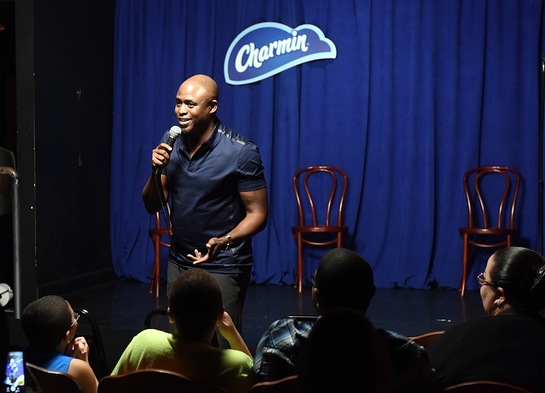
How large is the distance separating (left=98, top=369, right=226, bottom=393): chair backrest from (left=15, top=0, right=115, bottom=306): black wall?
3956 millimetres

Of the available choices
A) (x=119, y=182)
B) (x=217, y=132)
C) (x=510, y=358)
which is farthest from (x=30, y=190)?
(x=510, y=358)

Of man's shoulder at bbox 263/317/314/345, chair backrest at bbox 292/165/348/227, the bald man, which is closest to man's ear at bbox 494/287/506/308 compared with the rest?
man's shoulder at bbox 263/317/314/345

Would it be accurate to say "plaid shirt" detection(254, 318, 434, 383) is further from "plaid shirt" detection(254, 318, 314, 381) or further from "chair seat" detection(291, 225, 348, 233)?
"chair seat" detection(291, 225, 348, 233)

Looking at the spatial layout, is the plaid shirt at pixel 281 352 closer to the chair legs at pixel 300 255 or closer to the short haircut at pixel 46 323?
the short haircut at pixel 46 323

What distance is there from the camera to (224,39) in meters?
7.13

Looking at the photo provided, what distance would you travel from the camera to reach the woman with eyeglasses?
2275 mm

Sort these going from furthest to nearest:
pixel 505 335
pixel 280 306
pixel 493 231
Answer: pixel 493 231 < pixel 280 306 < pixel 505 335

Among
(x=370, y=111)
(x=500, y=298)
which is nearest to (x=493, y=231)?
(x=370, y=111)

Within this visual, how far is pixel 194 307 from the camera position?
230cm

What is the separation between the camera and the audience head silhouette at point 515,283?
253 cm

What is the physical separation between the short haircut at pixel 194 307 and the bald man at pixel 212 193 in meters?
1.00

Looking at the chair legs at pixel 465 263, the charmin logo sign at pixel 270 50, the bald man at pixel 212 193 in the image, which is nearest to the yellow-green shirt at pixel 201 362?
the bald man at pixel 212 193

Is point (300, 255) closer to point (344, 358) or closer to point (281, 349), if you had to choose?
point (281, 349)

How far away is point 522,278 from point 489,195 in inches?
165
